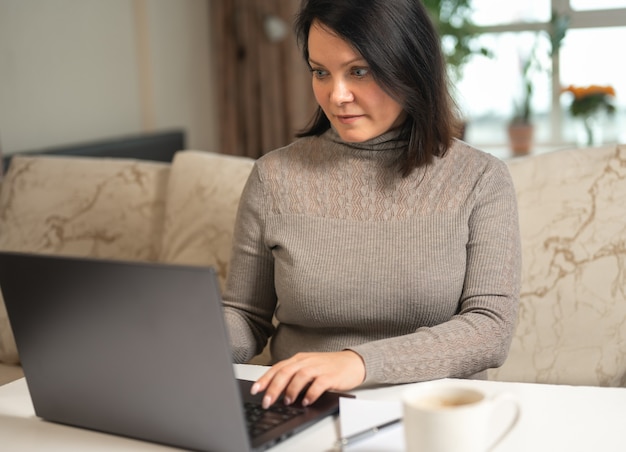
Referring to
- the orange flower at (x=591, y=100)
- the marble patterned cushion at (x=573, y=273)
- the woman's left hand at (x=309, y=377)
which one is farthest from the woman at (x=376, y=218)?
the orange flower at (x=591, y=100)

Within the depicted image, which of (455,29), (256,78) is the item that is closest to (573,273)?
(455,29)

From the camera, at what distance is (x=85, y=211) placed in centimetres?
222

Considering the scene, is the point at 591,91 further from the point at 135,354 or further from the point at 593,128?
the point at 135,354

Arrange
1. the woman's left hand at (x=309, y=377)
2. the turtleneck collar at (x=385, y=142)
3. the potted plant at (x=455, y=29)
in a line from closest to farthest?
the woman's left hand at (x=309, y=377) → the turtleneck collar at (x=385, y=142) → the potted plant at (x=455, y=29)

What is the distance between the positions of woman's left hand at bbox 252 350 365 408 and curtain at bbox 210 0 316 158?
11.2 ft

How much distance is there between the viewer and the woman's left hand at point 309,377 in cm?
104

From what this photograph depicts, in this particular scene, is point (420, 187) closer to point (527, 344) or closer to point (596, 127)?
point (527, 344)

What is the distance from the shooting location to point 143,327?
Answer: 88 cm

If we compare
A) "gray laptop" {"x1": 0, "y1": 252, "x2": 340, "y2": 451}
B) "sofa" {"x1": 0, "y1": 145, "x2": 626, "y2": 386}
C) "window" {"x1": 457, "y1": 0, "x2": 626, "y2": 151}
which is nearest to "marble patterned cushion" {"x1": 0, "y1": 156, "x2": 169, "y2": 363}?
"sofa" {"x1": 0, "y1": 145, "x2": 626, "y2": 386}

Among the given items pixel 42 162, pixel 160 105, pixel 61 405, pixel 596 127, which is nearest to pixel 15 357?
pixel 42 162

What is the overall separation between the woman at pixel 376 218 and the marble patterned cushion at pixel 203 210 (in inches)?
19.9

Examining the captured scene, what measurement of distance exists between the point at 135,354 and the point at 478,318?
1.87ft

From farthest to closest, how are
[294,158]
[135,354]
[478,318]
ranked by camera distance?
[294,158], [478,318], [135,354]

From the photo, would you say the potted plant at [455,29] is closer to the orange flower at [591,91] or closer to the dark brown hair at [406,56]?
the orange flower at [591,91]
